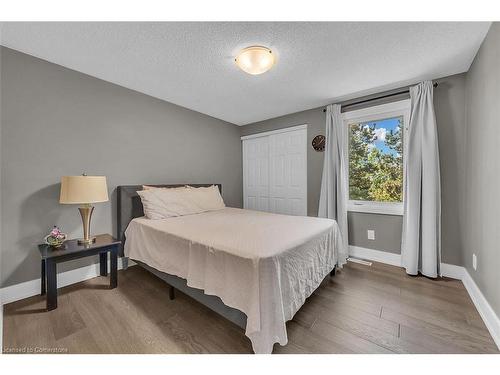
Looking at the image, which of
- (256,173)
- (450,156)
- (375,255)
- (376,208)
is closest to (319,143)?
(376,208)

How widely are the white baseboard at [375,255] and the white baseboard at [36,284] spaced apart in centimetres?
332

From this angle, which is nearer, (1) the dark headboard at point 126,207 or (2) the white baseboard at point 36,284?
(2) the white baseboard at point 36,284

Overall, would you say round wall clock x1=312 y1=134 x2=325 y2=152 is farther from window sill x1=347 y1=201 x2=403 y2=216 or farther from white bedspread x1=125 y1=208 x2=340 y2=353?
white bedspread x1=125 y1=208 x2=340 y2=353

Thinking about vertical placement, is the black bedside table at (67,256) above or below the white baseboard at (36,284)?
above

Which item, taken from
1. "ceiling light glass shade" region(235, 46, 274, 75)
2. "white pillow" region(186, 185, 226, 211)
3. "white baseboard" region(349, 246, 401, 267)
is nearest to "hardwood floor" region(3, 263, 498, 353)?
"white baseboard" region(349, 246, 401, 267)

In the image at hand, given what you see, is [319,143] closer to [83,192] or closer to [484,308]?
[484,308]

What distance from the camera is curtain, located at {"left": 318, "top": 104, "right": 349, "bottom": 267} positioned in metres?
2.96

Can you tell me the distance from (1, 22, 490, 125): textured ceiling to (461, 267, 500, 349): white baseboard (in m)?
2.10

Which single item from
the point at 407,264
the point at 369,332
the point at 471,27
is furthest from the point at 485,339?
the point at 471,27

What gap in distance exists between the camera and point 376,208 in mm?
2881

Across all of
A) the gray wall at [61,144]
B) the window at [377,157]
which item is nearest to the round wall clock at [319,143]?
the window at [377,157]

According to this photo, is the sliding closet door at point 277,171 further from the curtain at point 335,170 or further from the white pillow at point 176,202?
the white pillow at point 176,202

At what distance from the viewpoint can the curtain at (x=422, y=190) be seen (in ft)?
7.57

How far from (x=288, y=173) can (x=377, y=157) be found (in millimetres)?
1374
